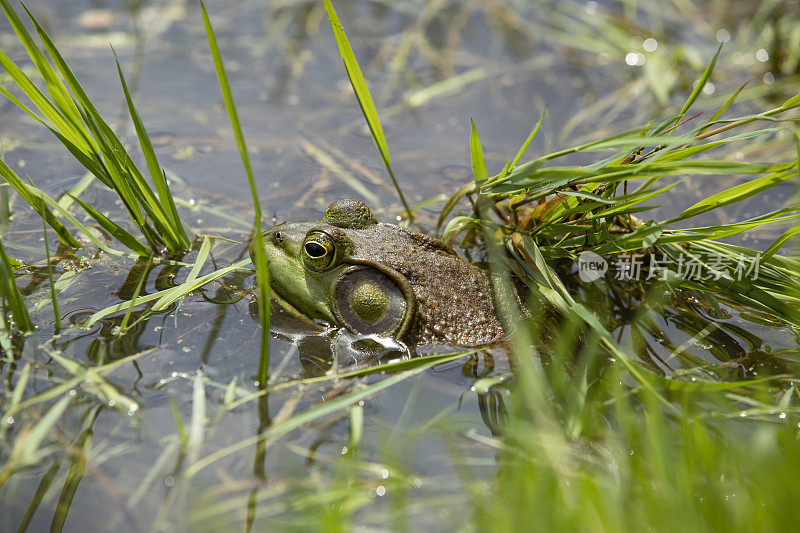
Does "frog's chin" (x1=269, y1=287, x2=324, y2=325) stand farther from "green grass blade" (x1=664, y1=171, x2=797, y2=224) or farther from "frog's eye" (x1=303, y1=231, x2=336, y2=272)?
"green grass blade" (x1=664, y1=171, x2=797, y2=224)

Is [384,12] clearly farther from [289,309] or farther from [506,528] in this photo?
[506,528]

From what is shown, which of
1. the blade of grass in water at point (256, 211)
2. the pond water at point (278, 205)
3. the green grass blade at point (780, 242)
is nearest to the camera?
the blade of grass in water at point (256, 211)

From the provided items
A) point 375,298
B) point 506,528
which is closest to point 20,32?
point 375,298

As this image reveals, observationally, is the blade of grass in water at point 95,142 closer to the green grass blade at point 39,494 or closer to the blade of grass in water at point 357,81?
the blade of grass in water at point 357,81

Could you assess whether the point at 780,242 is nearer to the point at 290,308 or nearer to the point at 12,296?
the point at 290,308

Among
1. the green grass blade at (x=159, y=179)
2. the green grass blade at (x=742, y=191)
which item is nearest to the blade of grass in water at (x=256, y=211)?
the green grass blade at (x=159, y=179)

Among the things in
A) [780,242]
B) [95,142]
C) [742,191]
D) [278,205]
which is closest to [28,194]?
[95,142]

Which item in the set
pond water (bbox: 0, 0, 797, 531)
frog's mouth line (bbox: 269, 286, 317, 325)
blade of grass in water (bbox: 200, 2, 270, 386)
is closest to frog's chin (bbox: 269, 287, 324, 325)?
frog's mouth line (bbox: 269, 286, 317, 325)
